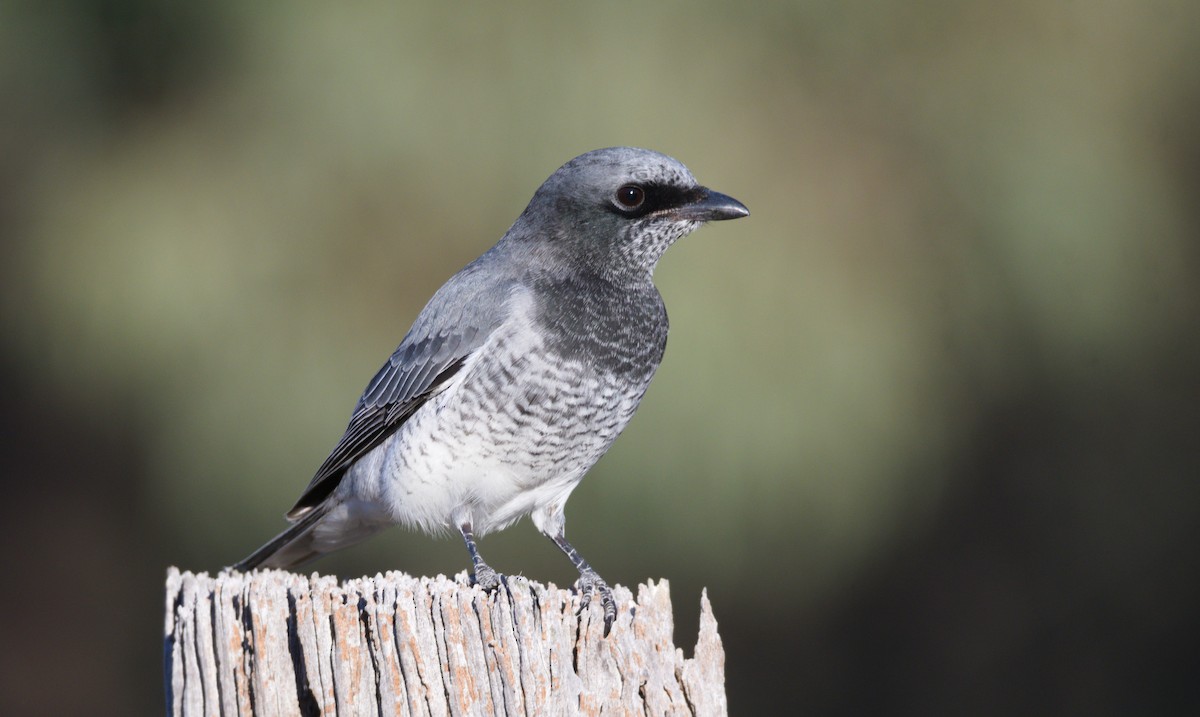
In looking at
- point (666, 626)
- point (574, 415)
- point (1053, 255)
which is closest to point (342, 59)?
point (574, 415)

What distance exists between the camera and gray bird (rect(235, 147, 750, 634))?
3.35 metres

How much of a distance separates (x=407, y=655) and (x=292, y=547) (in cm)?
168

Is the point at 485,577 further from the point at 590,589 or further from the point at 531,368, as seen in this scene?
the point at 531,368

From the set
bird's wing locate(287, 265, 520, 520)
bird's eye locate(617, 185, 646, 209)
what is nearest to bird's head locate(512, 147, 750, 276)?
bird's eye locate(617, 185, 646, 209)

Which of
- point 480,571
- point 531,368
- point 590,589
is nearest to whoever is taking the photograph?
point 590,589

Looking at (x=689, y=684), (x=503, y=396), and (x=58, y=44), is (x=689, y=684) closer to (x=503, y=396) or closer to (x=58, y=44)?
(x=503, y=396)

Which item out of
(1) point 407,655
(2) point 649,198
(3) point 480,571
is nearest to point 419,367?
(3) point 480,571

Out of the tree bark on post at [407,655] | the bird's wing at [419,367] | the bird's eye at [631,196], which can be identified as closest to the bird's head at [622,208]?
the bird's eye at [631,196]

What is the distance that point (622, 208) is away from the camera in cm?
349

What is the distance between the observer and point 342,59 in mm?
5445

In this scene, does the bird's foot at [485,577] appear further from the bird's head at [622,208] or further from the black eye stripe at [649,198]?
the black eye stripe at [649,198]

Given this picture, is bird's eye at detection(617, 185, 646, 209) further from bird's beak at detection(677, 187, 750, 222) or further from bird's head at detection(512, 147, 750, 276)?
bird's beak at detection(677, 187, 750, 222)

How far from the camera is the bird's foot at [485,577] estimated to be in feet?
9.52

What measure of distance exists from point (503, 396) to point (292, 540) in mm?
877
